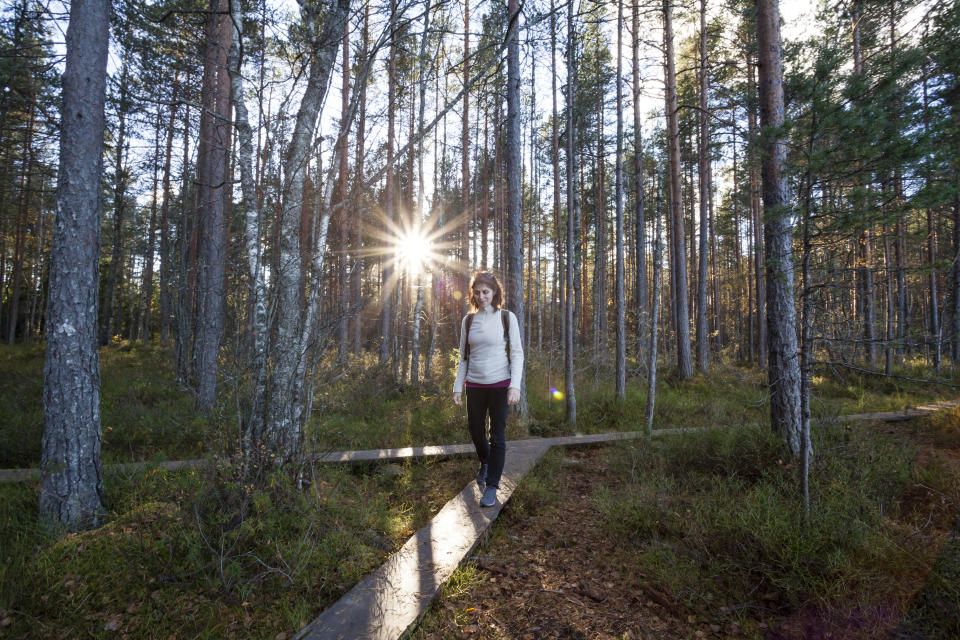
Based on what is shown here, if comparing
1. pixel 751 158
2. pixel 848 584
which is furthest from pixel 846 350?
pixel 751 158

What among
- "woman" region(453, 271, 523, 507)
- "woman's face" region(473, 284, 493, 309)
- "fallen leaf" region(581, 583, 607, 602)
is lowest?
"fallen leaf" region(581, 583, 607, 602)

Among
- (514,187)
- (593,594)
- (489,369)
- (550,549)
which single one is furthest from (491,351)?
(514,187)

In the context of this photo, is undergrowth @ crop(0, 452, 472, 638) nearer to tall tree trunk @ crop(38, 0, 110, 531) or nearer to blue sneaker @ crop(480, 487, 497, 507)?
tall tree trunk @ crop(38, 0, 110, 531)

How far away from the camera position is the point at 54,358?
9.68 ft

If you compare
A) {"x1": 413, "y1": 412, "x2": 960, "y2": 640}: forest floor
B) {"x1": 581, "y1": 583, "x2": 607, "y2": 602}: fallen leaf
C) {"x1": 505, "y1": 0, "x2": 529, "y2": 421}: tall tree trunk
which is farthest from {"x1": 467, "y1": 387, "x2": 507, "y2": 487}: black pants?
{"x1": 505, "y1": 0, "x2": 529, "y2": 421}: tall tree trunk

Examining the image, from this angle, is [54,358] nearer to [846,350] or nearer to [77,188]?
[77,188]

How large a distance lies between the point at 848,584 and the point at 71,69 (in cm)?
657

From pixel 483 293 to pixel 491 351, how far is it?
569 mm

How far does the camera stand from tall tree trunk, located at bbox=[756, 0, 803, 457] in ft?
12.5

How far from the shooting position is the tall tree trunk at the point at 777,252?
3814mm

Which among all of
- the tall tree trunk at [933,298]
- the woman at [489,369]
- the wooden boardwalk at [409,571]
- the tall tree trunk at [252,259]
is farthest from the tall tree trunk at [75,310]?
Answer: the tall tree trunk at [933,298]

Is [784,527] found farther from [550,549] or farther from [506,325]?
[506,325]

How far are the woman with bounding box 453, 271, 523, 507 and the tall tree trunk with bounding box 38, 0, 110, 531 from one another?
2.98m

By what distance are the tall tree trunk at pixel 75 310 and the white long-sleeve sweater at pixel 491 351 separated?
3.02 m
